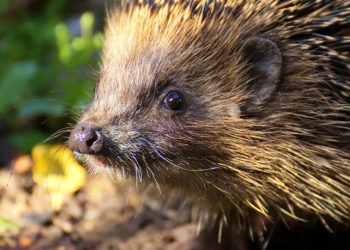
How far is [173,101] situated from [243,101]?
42 centimetres

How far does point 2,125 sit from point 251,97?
10.8 feet

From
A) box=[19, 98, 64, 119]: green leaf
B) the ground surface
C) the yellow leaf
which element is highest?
box=[19, 98, 64, 119]: green leaf

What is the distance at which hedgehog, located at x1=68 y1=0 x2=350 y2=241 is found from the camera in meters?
3.21

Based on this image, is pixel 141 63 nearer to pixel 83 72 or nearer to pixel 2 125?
pixel 83 72

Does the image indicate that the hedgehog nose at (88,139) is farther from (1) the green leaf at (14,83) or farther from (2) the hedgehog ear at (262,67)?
(1) the green leaf at (14,83)

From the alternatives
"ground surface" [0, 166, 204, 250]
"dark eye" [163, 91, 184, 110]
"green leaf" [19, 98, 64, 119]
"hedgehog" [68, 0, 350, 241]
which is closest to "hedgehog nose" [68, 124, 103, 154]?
"hedgehog" [68, 0, 350, 241]

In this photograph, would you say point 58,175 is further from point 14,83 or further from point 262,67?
point 262,67

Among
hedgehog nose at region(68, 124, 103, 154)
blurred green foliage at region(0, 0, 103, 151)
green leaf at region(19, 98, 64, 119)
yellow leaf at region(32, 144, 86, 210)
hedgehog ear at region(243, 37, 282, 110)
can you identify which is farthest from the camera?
blurred green foliage at region(0, 0, 103, 151)

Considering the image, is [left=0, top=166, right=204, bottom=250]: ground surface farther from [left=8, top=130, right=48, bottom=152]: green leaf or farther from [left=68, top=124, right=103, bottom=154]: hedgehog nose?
[left=68, top=124, right=103, bottom=154]: hedgehog nose

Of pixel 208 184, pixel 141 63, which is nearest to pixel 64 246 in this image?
pixel 208 184

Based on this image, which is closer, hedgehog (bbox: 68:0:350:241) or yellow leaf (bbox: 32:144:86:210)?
hedgehog (bbox: 68:0:350:241)

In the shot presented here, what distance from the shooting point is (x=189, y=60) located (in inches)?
130

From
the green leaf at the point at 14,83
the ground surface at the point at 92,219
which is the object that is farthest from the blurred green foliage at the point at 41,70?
the ground surface at the point at 92,219

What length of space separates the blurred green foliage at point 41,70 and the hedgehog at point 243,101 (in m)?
1.33
